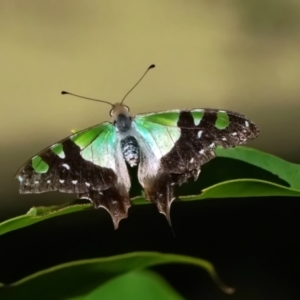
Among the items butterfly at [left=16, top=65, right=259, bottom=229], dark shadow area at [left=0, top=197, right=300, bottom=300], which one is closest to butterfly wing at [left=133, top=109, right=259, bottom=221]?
butterfly at [left=16, top=65, right=259, bottom=229]

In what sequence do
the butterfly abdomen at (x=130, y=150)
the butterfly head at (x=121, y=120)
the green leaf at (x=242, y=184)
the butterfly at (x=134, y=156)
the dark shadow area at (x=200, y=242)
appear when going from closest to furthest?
the green leaf at (x=242, y=184) < the butterfly at (x=134, y=156) < the butterfly abdomen at (x=130, y=150) < the butterfly head at (x=121, y=120) < the dark shadow area at (x=200, y=242)

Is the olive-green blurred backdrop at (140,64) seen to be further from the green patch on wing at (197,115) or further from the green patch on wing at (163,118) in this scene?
the green patch on wing at (197,115)

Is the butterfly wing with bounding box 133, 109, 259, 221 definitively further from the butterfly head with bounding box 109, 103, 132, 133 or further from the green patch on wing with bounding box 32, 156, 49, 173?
the green patch on wing with bounding box 32, 156, 49, 173

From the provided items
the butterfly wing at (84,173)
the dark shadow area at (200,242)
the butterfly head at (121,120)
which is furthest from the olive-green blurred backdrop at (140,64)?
the butterfly wing at (84,173)

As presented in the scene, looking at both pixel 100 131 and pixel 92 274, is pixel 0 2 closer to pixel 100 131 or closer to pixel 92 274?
pixel 100 131

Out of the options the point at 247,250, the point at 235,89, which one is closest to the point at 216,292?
the point at 247,250

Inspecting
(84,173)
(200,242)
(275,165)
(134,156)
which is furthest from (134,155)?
(200,242)
